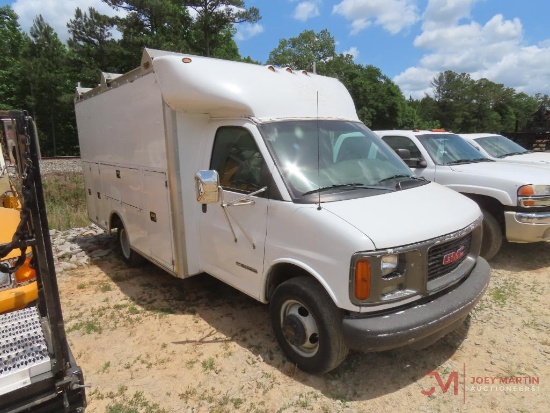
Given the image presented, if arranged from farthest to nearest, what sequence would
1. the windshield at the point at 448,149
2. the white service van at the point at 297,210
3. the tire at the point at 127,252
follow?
the windshield at the point at 448,149, the tire at the point at 127,252, the white service van at the point at 297,210

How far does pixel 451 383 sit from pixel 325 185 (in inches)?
75.5

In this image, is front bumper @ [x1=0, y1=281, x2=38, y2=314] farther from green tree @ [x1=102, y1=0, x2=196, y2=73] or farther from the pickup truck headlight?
green tree @ [x1=102, y1=0, x2=196, y2=73]

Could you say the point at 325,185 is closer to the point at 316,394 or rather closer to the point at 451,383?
the point at 316,394

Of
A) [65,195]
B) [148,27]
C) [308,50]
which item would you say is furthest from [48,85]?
[308,50]

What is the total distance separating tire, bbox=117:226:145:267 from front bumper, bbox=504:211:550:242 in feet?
17.4

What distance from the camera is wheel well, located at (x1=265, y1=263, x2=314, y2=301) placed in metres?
3.22

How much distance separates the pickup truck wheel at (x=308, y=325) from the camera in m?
2.83

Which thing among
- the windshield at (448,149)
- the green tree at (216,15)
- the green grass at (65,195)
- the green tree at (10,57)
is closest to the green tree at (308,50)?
the green tree at (216,15)

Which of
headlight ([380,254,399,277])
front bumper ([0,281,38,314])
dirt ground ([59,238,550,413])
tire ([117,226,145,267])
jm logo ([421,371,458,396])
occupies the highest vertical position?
headlight ([380,254,399,277])

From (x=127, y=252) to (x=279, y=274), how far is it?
136 inches

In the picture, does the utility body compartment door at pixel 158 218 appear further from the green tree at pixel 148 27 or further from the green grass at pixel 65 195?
the green tree at pixel 148 27

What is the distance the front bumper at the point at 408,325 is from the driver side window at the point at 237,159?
146 centimetres

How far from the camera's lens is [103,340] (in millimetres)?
3824

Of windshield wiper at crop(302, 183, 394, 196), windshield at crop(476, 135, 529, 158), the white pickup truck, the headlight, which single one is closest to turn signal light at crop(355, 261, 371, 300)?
the headlight
